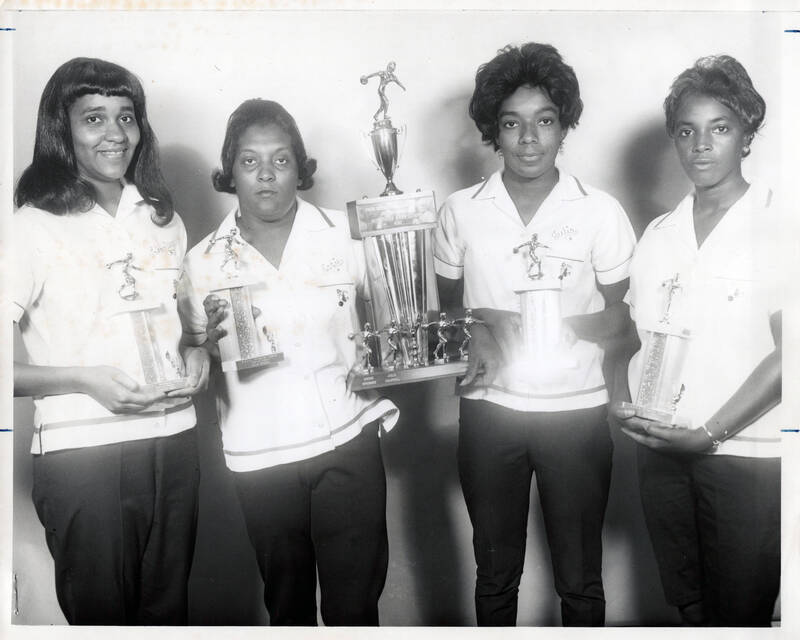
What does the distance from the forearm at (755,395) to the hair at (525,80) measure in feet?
2.22

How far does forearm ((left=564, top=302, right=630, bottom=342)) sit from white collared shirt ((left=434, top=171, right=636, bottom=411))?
2 centimetres

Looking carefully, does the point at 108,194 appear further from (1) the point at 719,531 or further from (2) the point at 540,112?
(1) the point at 719,531

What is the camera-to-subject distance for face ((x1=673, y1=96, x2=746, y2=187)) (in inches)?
71.4

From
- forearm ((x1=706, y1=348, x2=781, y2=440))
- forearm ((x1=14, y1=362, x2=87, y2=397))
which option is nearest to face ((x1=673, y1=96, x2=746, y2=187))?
forearm ((x1=706, y1=348, x2=781, y2=440))

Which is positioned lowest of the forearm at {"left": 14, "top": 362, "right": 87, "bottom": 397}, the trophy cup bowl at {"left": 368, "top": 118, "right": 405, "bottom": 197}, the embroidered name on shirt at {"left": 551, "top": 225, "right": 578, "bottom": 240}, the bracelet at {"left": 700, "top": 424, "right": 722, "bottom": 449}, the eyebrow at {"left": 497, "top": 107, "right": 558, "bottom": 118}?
the bracelet at {"left": 700, "top": 424, "right": 722, "bottom": 449}

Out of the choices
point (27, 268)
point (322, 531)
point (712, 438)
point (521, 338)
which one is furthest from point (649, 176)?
point (27, 268)

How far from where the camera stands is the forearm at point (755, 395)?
5.99 ft

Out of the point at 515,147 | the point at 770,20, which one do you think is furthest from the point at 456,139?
the point at 770,20

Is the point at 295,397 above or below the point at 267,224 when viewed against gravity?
below

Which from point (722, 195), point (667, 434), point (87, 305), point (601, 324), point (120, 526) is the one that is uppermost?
point (722, 195)

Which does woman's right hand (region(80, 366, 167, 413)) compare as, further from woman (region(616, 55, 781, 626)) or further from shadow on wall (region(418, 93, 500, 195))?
woman (region(616, 55, 781, 626))

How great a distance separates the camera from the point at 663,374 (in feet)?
5.87

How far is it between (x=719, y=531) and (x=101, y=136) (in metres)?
1.58

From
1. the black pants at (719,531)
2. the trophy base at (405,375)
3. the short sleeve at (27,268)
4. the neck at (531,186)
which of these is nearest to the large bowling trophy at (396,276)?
the trophy base at (405,375)
